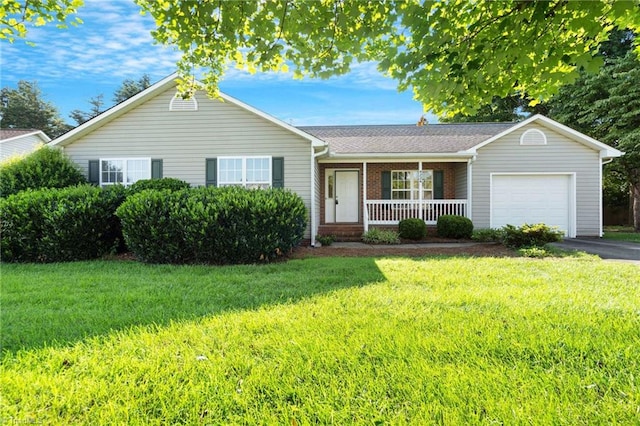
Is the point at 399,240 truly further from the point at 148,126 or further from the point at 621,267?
the point at 148,126

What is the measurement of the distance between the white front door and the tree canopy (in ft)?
31.8

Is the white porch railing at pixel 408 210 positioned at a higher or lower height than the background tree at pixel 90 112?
lower

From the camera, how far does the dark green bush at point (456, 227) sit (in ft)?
37.2

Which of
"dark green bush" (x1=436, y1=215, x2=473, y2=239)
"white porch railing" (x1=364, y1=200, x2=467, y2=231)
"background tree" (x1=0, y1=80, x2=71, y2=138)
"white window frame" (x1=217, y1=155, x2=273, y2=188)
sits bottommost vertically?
"dark green bush" (x1=436, y1=215, x2=473, y2=239)

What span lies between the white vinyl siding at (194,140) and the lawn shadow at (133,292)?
174 inches

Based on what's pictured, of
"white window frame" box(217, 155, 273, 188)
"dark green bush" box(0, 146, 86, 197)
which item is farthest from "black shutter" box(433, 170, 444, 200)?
"dark green bush" box(0, 146, 86, 197)

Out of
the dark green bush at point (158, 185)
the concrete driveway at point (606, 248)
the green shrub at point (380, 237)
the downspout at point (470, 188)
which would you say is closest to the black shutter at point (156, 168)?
the dark green bush at point (158, 185)

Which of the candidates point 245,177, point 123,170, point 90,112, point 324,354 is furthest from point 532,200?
point 90,112

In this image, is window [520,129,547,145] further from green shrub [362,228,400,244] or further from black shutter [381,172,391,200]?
green shrub [362,228,400,244]

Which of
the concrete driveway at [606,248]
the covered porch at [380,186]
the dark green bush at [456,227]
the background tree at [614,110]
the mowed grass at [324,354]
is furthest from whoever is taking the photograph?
the background tree at [614,110]

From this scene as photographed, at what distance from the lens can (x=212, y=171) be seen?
35.2 ft

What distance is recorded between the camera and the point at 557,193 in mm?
12203

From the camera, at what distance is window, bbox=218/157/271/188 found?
10625mm

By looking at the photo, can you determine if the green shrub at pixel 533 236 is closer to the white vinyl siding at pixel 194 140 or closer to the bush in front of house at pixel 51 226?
the white vinyl siding at pixel 194 140
